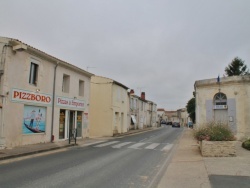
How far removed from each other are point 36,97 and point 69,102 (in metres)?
4.01

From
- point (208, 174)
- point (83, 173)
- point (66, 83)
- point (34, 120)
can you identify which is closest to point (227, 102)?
point (66, 83)

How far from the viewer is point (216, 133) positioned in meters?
11.9

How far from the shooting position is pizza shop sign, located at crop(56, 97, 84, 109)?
18.5 metres

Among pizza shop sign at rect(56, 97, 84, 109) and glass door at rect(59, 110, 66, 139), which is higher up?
pizza shop sign at rect(56, 97, 84, 109)

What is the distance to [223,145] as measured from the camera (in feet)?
37.2

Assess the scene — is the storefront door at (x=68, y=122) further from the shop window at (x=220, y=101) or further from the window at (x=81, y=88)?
the shop window at (x=220, y=101)

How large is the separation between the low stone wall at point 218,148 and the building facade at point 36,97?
1022cm

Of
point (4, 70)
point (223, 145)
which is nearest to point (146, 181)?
point (223, 145)

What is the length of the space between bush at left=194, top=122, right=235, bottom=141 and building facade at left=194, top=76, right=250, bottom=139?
5.89 m

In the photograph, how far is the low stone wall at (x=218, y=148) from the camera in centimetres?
1130

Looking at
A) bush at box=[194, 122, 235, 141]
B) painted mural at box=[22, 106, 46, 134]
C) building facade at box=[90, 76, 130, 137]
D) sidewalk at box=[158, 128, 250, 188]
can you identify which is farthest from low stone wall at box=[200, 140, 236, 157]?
building facade at box=[90, 76, 130, 137]

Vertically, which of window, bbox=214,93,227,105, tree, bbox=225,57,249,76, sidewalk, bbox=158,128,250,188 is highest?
tree, bbox=225,57,249,76

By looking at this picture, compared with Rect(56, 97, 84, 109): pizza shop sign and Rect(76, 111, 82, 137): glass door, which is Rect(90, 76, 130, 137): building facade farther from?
Rect(56, 97, 84, 109): pizza shop sign

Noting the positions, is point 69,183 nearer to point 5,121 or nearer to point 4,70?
point 5,121
